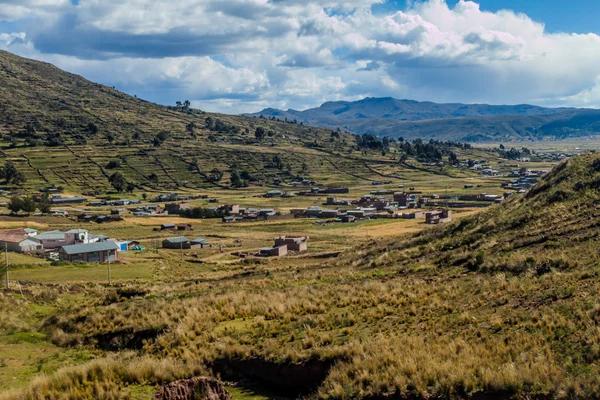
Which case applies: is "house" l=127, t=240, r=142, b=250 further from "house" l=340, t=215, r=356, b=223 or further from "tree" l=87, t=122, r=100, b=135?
"tree" l=87, t=122, r=100, b=135

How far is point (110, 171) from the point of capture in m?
159

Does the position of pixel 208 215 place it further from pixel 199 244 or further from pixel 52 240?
pixel 52 240

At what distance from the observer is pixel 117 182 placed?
5728 inches

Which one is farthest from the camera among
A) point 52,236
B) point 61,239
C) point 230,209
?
point 230,209

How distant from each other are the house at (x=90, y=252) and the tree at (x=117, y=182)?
289 feet

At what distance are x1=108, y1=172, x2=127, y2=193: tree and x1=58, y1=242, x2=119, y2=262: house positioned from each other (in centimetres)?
8824

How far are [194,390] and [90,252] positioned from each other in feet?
163

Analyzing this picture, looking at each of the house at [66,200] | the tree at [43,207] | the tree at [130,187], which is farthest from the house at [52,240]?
the tree at [130,187]

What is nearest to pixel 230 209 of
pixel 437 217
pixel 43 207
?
pixel 43 207

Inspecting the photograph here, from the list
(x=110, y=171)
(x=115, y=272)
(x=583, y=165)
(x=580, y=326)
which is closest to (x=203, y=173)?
(x=110, y=171)

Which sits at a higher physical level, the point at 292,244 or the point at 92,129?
the point at 92,129

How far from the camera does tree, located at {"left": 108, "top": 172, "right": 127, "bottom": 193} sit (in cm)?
14500

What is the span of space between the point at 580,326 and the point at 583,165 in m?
31.3

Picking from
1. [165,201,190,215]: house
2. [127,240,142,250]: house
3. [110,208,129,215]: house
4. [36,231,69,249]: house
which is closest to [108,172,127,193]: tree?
[110,208,129,215]: house
